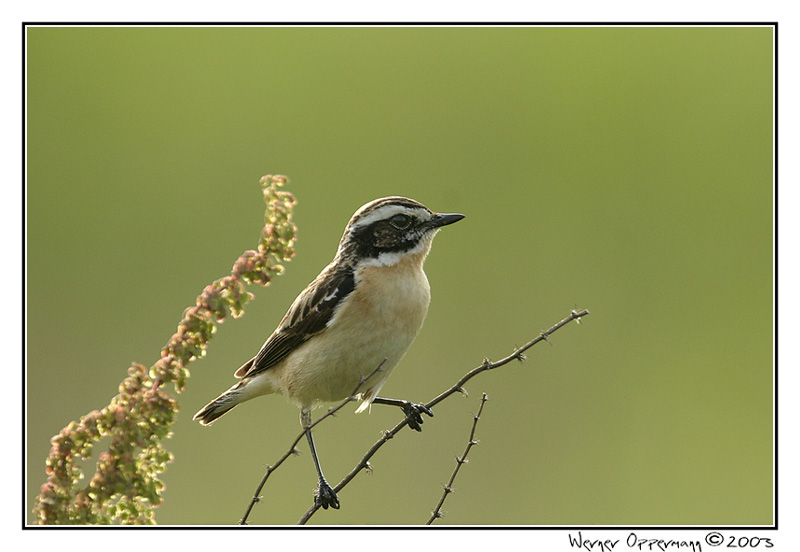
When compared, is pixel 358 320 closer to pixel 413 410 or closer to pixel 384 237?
pixel 384 237

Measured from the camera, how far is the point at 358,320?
16.7ft

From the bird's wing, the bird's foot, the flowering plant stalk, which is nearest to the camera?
the flowering plant stalk

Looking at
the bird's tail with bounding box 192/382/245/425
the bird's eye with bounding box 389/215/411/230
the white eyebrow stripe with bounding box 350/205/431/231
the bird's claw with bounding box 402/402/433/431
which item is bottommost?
the bird's claw with bounding box 402/402/433/431

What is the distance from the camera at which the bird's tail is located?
18.2 ft

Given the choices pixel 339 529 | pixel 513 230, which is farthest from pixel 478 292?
pixel 339 529

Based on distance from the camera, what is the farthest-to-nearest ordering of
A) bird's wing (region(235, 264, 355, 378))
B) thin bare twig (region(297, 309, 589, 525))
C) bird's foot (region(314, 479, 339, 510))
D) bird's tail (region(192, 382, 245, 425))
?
bird's tail (region(192, 382, 245, 425)) < bird's wing (region(235, 264, 355, 378)) < bird's foot (region(314, 479, 339, 510)) < thin bare twig (region(297, 309, 589, 525))

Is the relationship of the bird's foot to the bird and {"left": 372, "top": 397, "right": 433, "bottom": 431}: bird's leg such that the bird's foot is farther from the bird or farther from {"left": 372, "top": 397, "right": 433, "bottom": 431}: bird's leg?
{"left": 372, "top": 397, "right": 433, "bottom": 431}: bird's leg

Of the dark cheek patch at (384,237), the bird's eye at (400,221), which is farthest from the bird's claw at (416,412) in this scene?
the bird's eye at (400,221)

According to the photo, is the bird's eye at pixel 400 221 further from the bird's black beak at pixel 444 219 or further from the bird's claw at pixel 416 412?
the bird's claw at pixel 416 412

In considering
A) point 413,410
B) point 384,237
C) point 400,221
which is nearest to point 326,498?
point 413,410

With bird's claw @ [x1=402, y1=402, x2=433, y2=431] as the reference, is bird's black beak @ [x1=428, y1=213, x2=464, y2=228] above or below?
above

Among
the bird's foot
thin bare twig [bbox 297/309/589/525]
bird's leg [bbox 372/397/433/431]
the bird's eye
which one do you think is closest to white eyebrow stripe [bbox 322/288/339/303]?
the bird's eye

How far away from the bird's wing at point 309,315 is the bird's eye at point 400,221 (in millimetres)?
422

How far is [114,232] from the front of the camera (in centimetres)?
992
